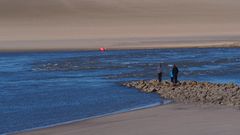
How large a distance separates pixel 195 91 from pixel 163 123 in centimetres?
499

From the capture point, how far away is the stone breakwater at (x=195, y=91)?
1789 cm

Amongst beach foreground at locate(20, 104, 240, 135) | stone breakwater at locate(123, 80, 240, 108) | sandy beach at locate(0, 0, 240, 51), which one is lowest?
beach foreground at locate(20, 104, 240, 135)

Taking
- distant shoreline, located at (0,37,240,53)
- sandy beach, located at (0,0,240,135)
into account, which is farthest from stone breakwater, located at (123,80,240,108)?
distant shoreline, located at (0,37,240,53)

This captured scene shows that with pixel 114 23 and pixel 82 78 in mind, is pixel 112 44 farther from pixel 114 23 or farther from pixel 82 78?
pixel 82 78

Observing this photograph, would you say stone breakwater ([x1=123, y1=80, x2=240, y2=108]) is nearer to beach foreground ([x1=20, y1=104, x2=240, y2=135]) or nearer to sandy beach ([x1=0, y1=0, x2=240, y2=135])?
sandy beach ([x1=0, y1=0, x2=240, y2=135])

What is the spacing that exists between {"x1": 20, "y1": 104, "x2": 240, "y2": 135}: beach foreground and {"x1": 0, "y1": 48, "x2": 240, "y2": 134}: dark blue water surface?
3.15 feet

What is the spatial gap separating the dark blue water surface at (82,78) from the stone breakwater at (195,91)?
1.50ft

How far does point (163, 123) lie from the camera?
14789mm

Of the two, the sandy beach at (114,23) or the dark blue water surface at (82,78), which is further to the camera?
the sandy beach at (114,23)

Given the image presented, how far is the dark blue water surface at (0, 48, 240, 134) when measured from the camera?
17.5 meters

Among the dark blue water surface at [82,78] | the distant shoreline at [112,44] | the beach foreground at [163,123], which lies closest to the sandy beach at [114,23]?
the distant shoreline at [112,44]

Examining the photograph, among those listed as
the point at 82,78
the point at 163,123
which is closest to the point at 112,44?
the point at 82,78

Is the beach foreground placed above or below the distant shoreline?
below

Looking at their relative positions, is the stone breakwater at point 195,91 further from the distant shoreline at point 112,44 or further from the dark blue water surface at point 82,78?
the distant shoreline at point 112,44
